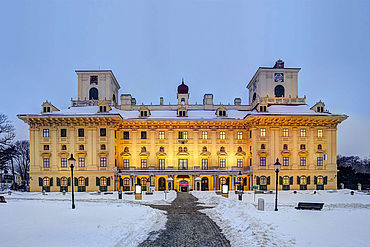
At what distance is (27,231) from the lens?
1248 cm

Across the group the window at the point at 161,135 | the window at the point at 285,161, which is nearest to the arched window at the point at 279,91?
the window at the point at 285,161

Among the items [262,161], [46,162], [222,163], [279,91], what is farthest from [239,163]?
[46,162]

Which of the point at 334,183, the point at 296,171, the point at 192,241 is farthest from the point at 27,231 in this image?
the point at 334,183

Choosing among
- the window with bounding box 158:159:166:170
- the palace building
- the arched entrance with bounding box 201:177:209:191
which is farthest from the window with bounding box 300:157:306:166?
the window with bounding box 158:159:166:170

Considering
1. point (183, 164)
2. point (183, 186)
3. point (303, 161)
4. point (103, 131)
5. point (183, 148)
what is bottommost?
point (183, 186)

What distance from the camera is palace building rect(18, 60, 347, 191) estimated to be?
44781 mm

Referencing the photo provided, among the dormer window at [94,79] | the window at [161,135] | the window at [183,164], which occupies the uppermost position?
the dormer window at [94,79]

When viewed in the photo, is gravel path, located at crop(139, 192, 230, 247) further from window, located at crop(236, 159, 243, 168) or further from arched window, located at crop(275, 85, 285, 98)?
arched window, located at crop(275, 85, 285, 98)

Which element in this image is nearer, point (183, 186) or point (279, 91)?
point (183, 186)

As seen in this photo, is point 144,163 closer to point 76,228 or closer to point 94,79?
point 94,79

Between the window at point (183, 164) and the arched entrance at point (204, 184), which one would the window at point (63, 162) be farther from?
the arched entrance at point (204, 184)

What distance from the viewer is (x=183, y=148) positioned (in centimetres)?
4847

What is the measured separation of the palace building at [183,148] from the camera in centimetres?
4478

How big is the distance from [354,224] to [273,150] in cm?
3278
